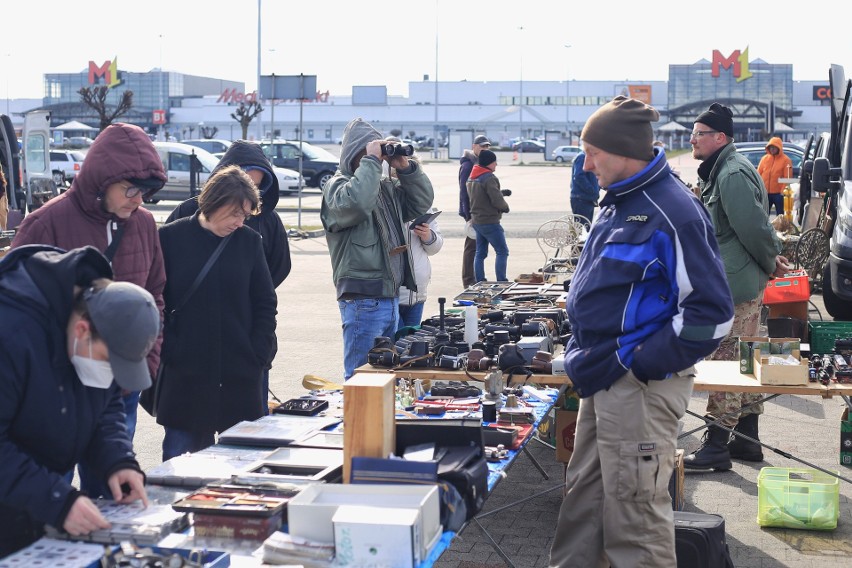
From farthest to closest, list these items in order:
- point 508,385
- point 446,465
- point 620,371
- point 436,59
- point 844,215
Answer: point 436,59 < point 844,215 < point 508,385 < point 620,371 < point 446,465

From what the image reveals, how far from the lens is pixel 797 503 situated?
5.38m

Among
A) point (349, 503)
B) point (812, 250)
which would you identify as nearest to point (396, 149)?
point (349, 503)

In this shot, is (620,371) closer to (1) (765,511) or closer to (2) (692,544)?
(2) (692,544)

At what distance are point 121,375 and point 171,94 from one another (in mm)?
105907

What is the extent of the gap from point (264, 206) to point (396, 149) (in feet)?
2.58

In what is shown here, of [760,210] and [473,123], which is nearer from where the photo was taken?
[760,210]

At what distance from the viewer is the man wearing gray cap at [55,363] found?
274 centimetres

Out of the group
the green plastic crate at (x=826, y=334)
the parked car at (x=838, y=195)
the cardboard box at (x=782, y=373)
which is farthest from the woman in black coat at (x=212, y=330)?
the parked car at (x=838, y=195)

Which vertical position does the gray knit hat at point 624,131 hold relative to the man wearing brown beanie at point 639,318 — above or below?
above

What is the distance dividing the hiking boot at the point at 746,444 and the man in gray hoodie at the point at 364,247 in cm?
227

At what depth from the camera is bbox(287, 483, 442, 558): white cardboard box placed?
2951 mm

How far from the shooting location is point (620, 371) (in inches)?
147

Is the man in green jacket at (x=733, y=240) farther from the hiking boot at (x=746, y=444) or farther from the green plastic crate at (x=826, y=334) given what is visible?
the green plastic crate at (x=826, y=334)

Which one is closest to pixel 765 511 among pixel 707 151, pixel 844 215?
pixel 707 151
